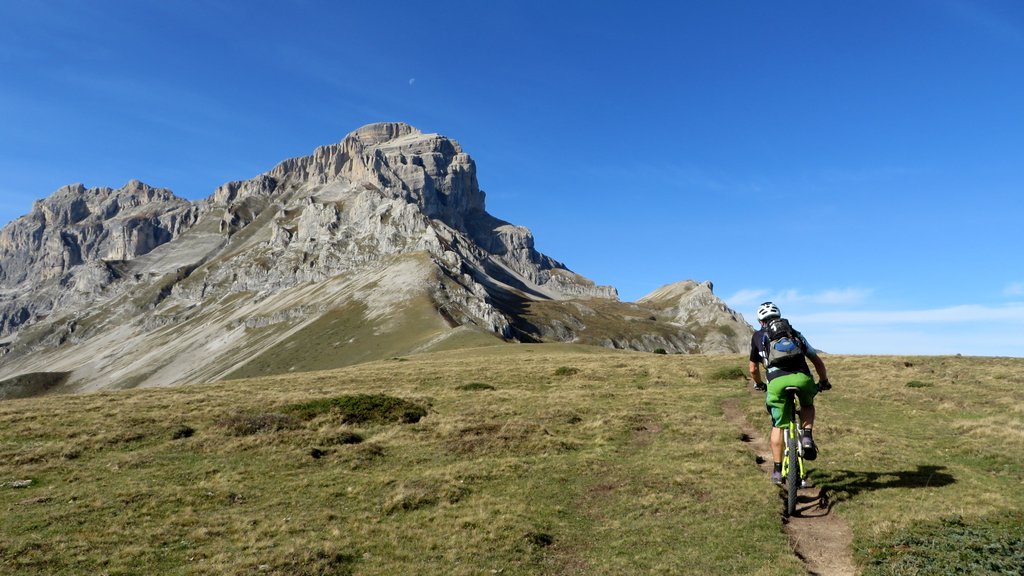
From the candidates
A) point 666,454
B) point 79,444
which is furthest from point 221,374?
point 666,454

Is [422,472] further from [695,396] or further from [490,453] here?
[695,396]

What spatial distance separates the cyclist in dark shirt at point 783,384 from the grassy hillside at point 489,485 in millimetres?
2113

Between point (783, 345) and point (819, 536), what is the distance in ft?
14.7

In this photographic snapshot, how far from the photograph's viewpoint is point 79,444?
23406 millimetres

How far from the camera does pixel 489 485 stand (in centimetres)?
1812

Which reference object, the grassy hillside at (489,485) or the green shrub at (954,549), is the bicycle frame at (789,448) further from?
the green shrub at (954,549)

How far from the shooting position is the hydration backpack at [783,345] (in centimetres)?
1413

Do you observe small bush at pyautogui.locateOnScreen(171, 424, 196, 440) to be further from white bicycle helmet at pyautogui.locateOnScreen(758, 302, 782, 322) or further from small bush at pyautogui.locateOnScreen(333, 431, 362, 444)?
white bicycle helmet at pyautogui.locateOnScreen(758, 302, 782, 322)

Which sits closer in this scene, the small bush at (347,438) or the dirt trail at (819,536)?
the dirt trail at (819,536)

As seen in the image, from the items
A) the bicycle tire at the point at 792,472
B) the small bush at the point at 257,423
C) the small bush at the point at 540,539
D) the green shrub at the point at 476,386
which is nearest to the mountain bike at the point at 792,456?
the bicycle tire at the point at 792,472

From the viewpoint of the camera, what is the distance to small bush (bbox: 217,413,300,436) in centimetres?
2527

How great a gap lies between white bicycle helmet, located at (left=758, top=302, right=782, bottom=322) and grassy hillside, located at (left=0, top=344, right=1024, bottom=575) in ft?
16.7

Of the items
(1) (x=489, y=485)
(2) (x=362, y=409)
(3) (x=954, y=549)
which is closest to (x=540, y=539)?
(1) (x=489, y=485)

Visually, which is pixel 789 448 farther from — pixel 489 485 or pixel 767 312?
pixel 489 485
